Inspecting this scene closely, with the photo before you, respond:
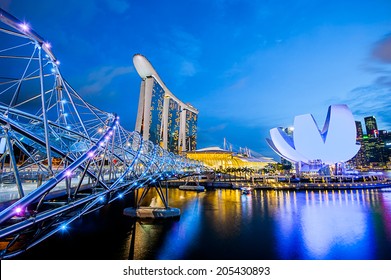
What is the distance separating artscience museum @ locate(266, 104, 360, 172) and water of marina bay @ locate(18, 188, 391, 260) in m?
25.4

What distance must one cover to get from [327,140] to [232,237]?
38.6 m

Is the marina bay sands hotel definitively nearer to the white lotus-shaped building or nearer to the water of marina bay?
the white lotus-shaped building

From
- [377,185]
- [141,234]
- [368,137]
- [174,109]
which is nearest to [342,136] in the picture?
[377,185]

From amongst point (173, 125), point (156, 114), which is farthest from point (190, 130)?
point (156, 114)

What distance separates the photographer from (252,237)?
45.8 ft

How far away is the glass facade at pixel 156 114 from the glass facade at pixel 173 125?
1282cm

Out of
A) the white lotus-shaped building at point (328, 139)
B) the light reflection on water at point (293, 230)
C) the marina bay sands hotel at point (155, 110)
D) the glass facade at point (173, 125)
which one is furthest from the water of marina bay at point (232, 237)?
the glass facade at point (173, 125)

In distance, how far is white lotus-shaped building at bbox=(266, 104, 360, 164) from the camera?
43094 mm

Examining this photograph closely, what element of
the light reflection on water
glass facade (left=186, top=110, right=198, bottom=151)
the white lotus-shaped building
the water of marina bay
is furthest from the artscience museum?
glass facade (left=186, top=110, right=198, bottom=151)

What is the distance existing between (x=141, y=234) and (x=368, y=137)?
16892cm

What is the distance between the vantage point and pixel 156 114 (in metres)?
73.6

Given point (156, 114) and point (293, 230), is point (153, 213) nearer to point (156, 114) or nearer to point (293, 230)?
point (293, 230)

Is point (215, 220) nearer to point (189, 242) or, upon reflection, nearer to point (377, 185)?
point (189, 242)

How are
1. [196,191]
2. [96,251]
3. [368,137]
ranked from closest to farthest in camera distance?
[96,251] → [196,191] → [368,137]
